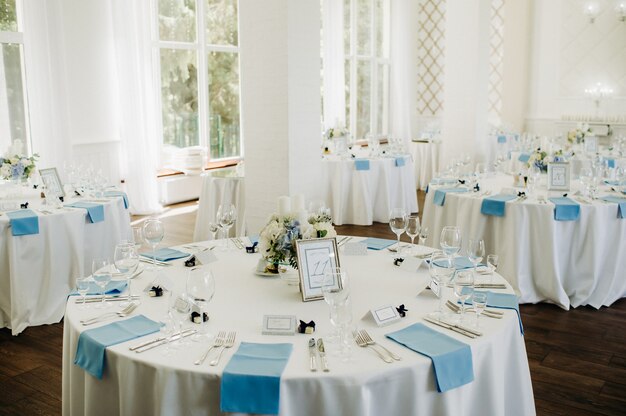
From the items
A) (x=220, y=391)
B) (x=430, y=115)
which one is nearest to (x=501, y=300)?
(x=220, y=391)

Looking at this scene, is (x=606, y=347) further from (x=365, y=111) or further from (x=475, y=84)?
(x=365, y=111)

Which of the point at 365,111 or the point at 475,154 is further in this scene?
the point at 365,111

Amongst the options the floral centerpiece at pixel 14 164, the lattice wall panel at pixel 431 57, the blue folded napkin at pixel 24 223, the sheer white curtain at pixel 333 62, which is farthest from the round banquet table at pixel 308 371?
the lattice wall panel at pixel 431 57

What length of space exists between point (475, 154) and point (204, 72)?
432 cm

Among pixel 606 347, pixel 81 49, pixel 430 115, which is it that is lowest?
pixel 606 347

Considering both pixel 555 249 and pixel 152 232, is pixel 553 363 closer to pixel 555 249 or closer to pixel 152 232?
pixel 555 249

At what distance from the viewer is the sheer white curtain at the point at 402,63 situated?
1168 cm

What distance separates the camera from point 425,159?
9.50m

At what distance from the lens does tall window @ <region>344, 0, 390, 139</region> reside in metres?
11.0

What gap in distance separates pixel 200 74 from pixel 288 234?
734 centimetres

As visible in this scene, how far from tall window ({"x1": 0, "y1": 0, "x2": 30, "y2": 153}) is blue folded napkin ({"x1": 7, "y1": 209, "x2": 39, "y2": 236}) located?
A: 3.06 m

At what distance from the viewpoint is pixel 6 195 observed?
447 centimetres

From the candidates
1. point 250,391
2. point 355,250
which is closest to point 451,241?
point 355,250

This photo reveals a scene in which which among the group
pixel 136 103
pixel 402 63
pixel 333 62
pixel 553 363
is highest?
pixel 402 63
